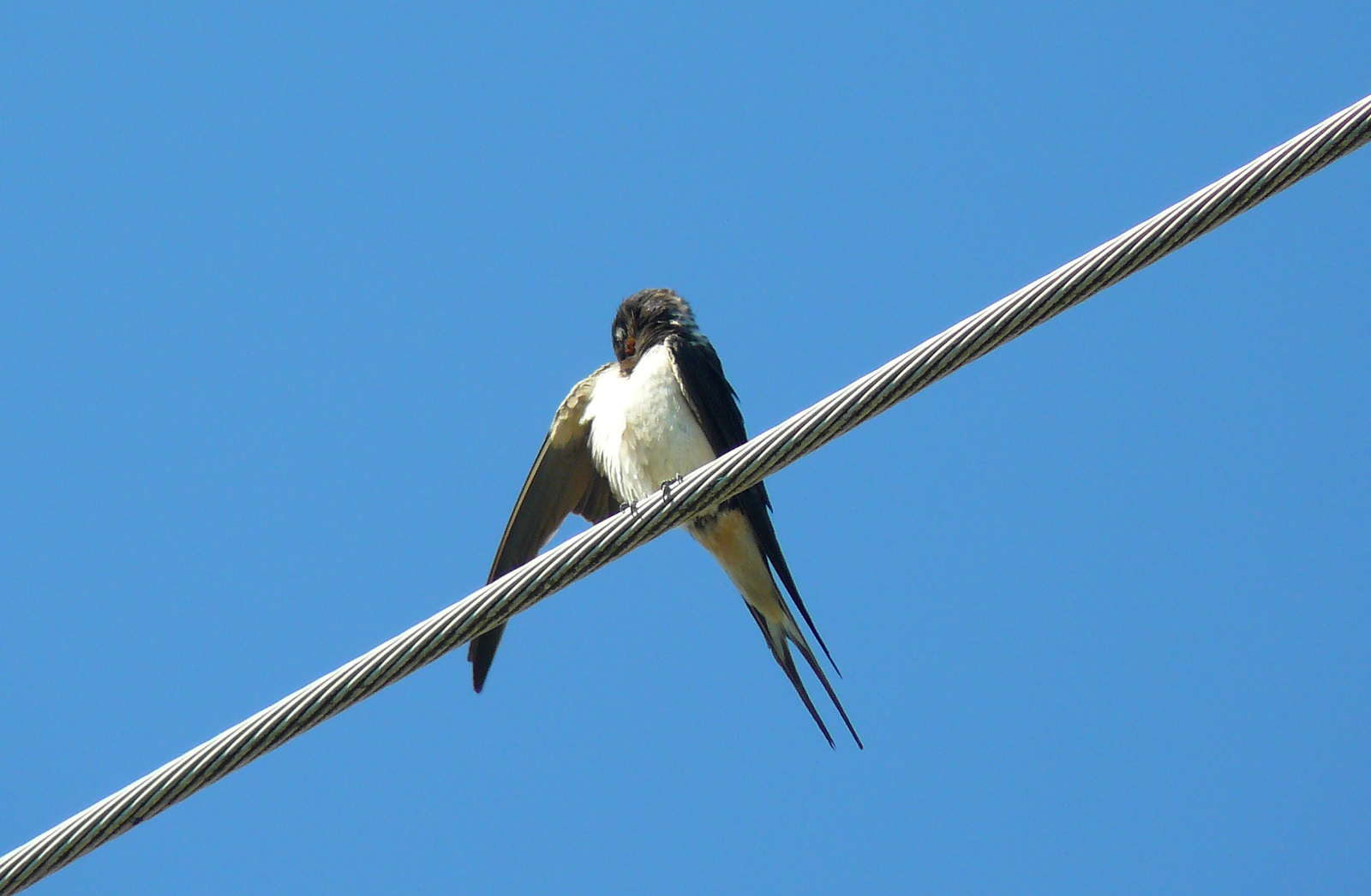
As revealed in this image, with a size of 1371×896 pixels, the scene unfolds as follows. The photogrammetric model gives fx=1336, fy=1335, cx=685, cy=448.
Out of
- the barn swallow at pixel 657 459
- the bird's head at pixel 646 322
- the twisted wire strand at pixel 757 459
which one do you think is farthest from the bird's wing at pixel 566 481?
the twisted wire strand at pixel 757 459

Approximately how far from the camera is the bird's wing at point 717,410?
553 centimetres

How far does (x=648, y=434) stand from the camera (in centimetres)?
564

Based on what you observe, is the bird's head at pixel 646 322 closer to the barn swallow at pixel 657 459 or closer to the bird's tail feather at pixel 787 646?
the barn swallow at pixel 657 459

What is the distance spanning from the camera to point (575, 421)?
20.0 feet

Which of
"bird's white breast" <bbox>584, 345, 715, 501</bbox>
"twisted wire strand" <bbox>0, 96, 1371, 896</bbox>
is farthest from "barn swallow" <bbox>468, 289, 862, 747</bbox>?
"twisted wire strand" <bbox>0, 96, 1371, 896</bbox>

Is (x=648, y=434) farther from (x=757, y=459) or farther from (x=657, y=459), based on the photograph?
(x=757, y=459)

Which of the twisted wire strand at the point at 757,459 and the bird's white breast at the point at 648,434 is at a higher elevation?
the bird's white breast at the point at 648,434

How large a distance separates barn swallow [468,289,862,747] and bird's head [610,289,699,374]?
0.10 feet

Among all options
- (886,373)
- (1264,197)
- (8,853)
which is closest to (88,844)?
(8,853)

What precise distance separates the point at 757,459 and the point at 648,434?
2.46 meters

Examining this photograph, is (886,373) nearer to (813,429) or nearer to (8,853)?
(813,429)

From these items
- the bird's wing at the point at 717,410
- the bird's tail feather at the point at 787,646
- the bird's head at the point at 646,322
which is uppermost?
the bird's head at the point at 646,322

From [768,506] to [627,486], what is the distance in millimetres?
616

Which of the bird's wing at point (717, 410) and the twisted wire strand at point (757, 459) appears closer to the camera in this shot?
the twisted wire strand at point (757, 459)
